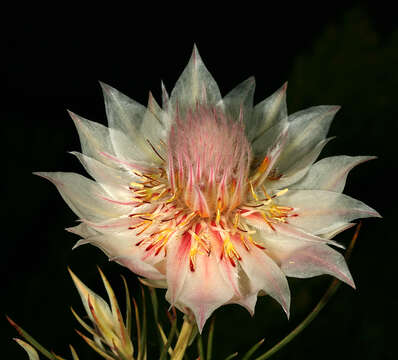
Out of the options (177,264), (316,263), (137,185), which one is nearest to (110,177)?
(137,185)

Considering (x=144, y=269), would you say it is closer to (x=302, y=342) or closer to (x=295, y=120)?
(x=295, y=120)

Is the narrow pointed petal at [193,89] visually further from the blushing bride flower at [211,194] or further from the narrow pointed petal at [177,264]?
the narrow pointed petal at [177,264]

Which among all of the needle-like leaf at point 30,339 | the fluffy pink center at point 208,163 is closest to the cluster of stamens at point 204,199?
the fluffy pink center at point 208,163

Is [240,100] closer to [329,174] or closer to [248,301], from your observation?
[329,174]

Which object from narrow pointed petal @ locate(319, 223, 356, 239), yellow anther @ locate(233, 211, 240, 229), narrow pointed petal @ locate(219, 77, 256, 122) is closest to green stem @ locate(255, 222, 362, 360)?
narrow pointed petal @ locate(319, 223, 356, 239)

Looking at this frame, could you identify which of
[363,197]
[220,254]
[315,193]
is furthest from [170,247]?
[363,197]

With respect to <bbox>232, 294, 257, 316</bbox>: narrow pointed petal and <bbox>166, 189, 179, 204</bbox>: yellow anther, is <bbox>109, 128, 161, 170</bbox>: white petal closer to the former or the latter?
<bbox>166, 189, 179, 204</bbox>: yellow anther
